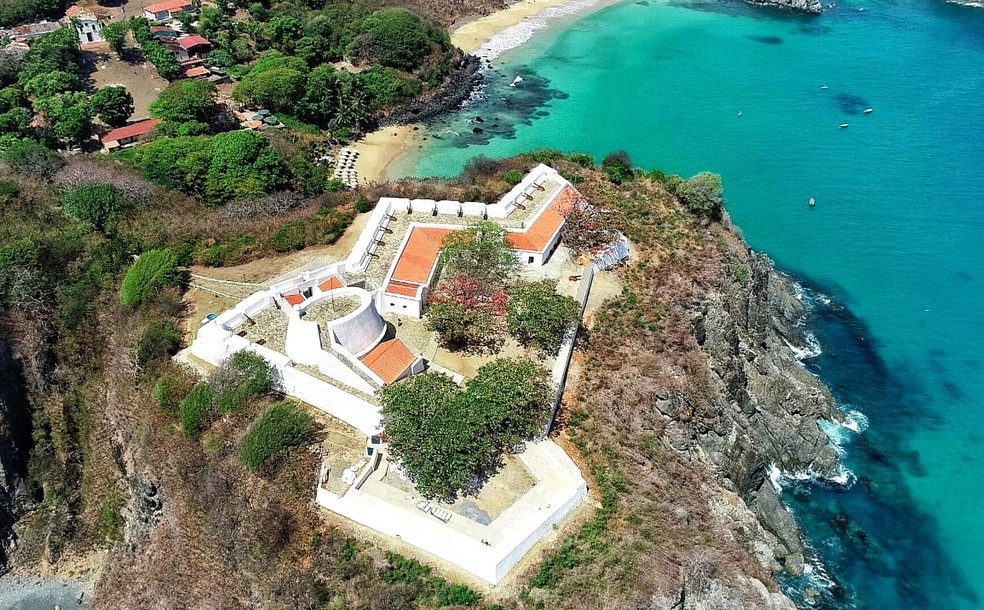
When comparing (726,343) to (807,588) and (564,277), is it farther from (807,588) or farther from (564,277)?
(807,588)

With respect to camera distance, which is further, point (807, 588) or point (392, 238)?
point (392, 238)

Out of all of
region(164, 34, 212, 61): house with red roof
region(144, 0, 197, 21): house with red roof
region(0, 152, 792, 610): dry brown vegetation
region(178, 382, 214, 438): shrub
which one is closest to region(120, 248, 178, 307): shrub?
region(0, 152, 792, 610): dry brown vegetation

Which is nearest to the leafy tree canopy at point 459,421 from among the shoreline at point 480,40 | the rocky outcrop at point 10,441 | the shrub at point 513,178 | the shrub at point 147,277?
the shrub at point 147,277

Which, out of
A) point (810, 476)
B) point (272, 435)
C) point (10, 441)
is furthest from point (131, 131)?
point (810, 476)

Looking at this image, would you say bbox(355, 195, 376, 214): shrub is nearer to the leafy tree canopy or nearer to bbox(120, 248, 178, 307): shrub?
bbox(120, 248, 178, 307): shrub

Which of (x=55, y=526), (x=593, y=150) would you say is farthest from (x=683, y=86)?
(x=55, y=526)

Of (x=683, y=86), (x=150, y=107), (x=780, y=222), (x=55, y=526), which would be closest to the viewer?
(x=55, y=526)

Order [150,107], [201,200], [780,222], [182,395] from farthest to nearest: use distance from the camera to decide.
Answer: [150,107], [780,222], [201,200], [182,395]
